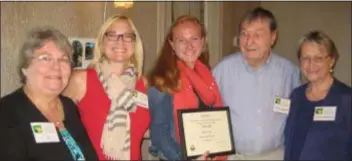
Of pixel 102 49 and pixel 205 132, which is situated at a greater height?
pixel 102 49

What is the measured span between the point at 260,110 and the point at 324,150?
1.54 ft

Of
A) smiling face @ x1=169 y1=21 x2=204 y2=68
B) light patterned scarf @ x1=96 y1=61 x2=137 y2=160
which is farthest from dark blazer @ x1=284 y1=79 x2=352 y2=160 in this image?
light patterned scarf @ x1=96 y1=61 x2=137 y2=160

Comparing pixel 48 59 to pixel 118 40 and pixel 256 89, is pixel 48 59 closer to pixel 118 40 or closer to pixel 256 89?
pixel 118 40

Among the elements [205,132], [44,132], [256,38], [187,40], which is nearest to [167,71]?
[187,40]

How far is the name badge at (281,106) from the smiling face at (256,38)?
32cm

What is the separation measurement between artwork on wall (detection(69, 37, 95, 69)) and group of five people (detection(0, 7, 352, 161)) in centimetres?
33

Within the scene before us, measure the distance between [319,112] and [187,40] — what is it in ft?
3.16

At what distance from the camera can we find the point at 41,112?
76.4 inches

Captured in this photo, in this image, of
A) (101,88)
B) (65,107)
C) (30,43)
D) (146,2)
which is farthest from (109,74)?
(146,2)

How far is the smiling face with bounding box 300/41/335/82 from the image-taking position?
2.62 meters

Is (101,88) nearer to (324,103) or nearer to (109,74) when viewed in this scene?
(109,74)

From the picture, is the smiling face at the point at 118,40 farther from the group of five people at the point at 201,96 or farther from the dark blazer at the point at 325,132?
the dark blazer at the point at 325,132

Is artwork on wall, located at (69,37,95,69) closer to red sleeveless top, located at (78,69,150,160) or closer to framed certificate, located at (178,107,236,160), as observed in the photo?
red sleeveless top, located at (78,69,150,160)

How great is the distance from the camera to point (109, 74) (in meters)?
2.49
